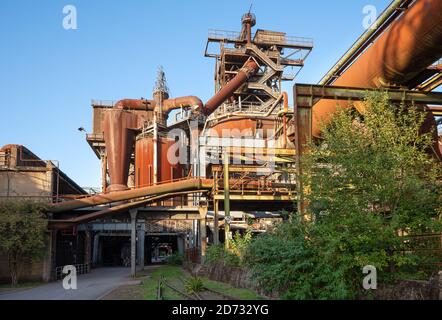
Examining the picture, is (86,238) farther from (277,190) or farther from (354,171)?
(354,171)

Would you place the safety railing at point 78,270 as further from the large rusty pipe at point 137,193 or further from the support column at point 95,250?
the support column at point 95,250

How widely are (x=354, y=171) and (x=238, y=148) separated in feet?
55.6

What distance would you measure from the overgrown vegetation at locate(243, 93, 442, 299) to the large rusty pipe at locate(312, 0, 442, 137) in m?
1.97

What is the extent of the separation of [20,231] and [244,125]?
23.9m

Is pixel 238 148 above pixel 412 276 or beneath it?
above

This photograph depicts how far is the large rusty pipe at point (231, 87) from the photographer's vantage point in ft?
154

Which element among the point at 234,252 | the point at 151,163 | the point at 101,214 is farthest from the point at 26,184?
the point at 234,252

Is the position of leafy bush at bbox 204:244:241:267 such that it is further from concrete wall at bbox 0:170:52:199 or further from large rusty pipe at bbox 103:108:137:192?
large rusty pipe at bbox 103:108:137:192

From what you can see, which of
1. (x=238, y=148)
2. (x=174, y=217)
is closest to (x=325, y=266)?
(x=238, y=148)

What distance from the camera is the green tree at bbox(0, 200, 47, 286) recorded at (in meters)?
23.8

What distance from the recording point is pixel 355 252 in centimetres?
959

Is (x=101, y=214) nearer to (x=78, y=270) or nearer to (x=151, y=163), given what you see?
(x=78, y=270)

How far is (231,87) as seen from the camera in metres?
50.4

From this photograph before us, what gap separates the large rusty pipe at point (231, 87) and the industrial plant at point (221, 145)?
0.74 feet
